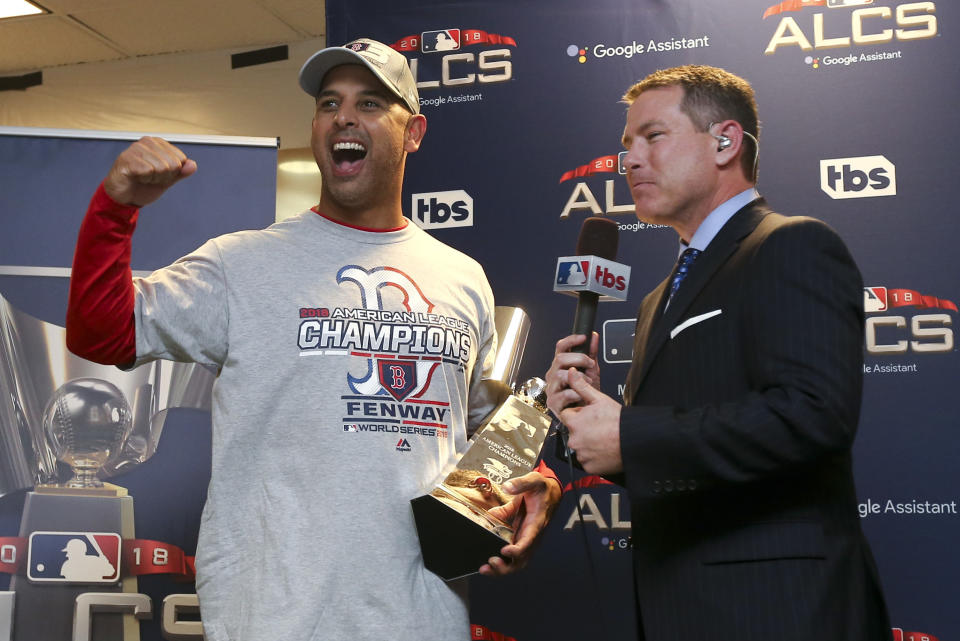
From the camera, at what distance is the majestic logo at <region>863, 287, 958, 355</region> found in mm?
2779

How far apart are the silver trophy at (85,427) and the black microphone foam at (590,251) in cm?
145

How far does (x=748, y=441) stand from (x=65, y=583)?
1946 millimetres

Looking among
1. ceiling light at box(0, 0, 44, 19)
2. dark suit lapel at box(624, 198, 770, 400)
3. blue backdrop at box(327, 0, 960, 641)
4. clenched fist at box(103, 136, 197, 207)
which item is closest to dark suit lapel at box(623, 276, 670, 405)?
dark suit lapel at box(624, 198, 770, 400)

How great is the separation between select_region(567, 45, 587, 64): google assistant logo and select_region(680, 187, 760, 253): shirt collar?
63.3 inches

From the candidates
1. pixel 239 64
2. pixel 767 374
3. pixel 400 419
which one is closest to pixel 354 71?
pixel 400 419

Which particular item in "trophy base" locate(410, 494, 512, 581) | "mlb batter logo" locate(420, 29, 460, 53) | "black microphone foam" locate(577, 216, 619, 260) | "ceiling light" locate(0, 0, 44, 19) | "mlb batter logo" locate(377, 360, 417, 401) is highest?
"ceiling light" locate(0, 0, 44, 19)

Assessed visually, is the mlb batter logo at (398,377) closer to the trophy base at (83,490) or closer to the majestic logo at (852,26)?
the trophy base at (83,490)

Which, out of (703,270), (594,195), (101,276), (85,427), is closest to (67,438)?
(85,427)

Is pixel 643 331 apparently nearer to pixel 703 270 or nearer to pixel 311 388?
pixel 703 270

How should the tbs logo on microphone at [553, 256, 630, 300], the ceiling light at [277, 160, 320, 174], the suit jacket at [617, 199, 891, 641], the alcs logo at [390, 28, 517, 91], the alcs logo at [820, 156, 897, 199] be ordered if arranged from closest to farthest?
the suit jacket at [617, 199, 891, 641]
the tbs logo on microphone at [553, 256, 630, 300]
the alcs logo at [820, 156, 897, 199]
the alcs logo at [390, 28, 517, 91]
the ceiling light at [277, 160, 320, 174]

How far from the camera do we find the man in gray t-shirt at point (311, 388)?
162 cm

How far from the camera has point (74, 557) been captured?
2.50m

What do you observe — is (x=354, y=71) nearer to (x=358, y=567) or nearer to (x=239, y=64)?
(x=358, y=567)

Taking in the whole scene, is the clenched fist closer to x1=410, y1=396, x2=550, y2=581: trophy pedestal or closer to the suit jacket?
x1=410, y1=396, x2=550, y2=581: trophy pedestal
